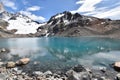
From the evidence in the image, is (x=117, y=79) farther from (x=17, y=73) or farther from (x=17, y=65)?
(x=17, y=65)

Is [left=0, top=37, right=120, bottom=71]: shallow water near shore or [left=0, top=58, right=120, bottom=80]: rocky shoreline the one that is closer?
[left=0, top=58, right=120, bottom=80]: rocky shoreline

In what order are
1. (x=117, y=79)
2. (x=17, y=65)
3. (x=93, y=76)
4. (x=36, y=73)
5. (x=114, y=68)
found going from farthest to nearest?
1. (x=17, y=65)
2. (x=114, y=68)
3. (x=36, y=73)
4. (x=93, y=76)
5. (x=117, y=79)

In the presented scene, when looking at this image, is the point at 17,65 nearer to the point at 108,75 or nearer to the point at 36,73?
the point at 36,73

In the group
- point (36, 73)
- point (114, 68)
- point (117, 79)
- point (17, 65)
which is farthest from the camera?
point (17, 65)

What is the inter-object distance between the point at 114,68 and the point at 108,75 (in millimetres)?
5318

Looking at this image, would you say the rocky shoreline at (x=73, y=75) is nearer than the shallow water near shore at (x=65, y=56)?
Yes

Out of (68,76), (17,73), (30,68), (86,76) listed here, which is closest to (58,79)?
(68,76)

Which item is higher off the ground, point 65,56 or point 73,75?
point 73,75

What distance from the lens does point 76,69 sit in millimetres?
34938

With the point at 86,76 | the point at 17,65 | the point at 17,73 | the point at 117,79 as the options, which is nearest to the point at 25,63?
the point at 17,65

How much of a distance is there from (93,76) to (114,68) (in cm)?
738

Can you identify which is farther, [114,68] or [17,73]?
[114,68]

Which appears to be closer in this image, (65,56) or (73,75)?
(73,75)

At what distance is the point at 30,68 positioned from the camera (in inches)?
1612
